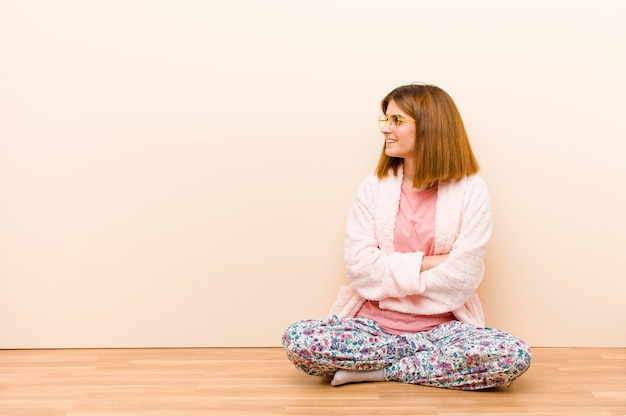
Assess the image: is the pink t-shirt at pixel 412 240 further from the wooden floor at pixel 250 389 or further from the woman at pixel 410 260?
the wooden floor at pixel 250 389

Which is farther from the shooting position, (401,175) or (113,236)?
(113,236)

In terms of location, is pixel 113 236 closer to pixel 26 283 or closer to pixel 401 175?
pixel 26 283

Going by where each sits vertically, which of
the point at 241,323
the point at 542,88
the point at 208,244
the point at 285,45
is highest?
the point at 285,45

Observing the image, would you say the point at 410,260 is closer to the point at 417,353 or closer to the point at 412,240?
the point at 412,240

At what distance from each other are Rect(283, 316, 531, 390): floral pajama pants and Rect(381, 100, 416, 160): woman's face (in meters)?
0.51

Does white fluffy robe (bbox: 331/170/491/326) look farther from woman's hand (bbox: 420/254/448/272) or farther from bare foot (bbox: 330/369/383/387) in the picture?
bare foot (bbox: 330/369/383/387)

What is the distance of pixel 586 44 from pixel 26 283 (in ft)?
6.32

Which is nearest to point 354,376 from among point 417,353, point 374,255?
point 417,353

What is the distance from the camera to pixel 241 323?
236cm

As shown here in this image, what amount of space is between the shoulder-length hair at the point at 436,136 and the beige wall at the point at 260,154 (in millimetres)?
172

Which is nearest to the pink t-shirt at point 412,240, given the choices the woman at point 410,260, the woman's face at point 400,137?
Answer: the woman at point 410,260

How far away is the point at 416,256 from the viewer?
205cm

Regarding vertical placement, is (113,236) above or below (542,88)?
below

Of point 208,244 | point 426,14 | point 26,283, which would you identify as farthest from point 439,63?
point 26,283
